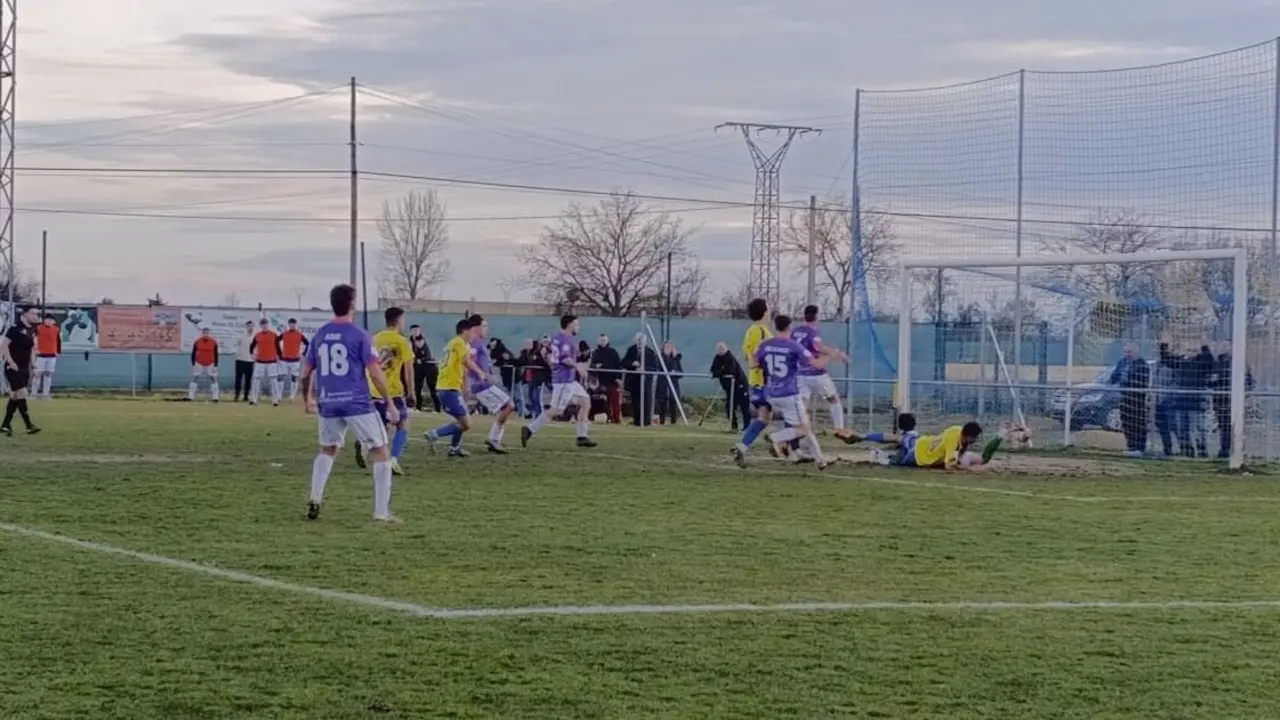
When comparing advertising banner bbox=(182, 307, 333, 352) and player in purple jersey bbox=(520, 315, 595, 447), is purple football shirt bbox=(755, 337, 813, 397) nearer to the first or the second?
player in purple jersey bbox=(520, 315, 595, 447)

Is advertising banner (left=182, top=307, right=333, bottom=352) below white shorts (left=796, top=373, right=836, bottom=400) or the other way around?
the other way around

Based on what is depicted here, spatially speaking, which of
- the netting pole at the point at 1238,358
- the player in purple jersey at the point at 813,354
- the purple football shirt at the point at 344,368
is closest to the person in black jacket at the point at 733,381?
the player in purple jersey at the point at 813,354

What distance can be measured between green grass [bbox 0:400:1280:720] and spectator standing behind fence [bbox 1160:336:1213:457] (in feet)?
14.7

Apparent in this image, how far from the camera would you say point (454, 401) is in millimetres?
20062

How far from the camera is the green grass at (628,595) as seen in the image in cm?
700

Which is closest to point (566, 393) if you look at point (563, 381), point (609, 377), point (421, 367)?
point (563, 381)

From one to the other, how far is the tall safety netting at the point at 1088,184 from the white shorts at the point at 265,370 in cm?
1615

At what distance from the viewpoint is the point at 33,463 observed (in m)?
18.7

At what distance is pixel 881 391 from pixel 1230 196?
6.84 m

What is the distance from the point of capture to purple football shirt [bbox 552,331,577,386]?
882 inches

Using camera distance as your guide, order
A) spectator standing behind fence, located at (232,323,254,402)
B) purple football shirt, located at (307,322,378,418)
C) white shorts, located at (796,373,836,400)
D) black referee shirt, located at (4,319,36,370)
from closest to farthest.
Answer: purple football shirt, located at (307,322,378,418)
white shorts, located at (796,373,836,400)
black referee shirt, located at (4,319,36,370)
spectator standing behind fence, located at (232,323,254,402)

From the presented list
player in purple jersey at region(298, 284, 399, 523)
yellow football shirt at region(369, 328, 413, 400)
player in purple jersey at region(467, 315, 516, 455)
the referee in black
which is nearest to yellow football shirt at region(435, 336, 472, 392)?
player in purple jersey at region(467, 315, 516, 455)

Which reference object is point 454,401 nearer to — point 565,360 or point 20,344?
point 565,360

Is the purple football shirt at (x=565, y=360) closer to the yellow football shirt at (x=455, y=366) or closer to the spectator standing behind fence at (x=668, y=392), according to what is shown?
the yellow football shirt at (x=455, y=366)
